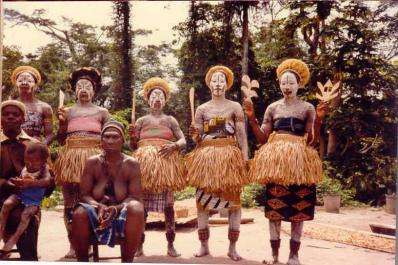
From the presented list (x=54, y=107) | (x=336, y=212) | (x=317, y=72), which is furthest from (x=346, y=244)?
(x=54, y=107)

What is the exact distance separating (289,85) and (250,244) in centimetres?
136

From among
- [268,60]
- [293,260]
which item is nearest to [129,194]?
[293,260]

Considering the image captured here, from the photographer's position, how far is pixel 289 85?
4.34 meters

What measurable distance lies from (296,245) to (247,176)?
0.67 meters

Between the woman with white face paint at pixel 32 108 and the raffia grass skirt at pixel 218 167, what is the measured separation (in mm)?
1272

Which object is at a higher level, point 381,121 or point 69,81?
point 69,81

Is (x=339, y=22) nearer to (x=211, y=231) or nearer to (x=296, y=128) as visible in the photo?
(x=296, y=128)

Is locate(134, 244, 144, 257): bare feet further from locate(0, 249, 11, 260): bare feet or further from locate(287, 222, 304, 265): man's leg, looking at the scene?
locate(287, 222, 304, 265): man's leg

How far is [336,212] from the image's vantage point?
469 cm

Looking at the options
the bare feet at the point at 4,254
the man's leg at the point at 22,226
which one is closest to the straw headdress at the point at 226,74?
the man's leg at the point at 22,226

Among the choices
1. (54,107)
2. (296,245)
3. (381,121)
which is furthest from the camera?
(54,107)

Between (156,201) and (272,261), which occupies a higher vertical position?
(156,201)

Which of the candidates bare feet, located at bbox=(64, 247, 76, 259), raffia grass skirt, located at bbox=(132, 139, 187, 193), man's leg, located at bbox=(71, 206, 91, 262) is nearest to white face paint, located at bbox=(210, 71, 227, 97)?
raffia grass skirt, located at bbox=(132, 139, 187, 193)

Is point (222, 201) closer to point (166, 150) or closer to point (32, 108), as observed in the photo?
point (166, 150)
